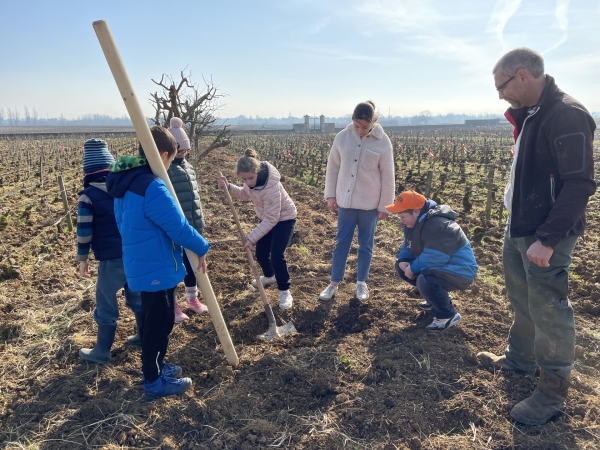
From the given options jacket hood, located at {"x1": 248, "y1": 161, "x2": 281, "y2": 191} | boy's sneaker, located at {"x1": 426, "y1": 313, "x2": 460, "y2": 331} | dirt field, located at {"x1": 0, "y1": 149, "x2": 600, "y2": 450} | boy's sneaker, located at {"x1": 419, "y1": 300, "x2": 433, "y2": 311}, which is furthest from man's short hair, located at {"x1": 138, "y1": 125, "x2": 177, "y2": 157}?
boy's sneaker, located at {"x1": 419, "y1": 300, "x2": 433, "y2": 311}

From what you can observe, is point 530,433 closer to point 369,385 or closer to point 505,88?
point 369,385

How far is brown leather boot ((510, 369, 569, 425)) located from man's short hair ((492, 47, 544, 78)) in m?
1.81

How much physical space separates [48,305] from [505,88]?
4.51 meters

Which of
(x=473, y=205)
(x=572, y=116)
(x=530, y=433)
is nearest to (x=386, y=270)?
(x=530, y=433)

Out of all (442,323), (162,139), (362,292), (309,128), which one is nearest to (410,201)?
(442,323)

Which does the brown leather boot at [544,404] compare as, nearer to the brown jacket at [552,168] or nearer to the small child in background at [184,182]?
the brown jacket at [552,168]

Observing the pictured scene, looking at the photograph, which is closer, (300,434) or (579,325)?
(300,434)

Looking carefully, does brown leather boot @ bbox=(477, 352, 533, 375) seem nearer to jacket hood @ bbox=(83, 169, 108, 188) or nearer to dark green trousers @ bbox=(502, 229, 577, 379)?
dark green trousers @ bbox=(502, 229, 577, 379)

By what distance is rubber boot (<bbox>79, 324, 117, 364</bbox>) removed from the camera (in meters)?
3.01

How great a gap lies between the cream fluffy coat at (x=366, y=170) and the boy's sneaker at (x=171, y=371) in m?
2.07

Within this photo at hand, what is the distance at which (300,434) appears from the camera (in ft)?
7.83

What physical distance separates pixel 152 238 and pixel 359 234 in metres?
2.24

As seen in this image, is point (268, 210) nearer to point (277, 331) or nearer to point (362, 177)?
point (362, 177)

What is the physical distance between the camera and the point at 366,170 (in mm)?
3812
